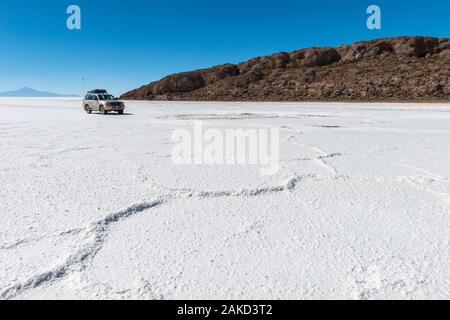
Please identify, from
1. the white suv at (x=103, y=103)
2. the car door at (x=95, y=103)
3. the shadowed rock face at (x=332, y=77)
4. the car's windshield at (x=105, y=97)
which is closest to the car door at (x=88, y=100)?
the white suv at (x=103, y=103)

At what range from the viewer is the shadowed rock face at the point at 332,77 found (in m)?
56.2

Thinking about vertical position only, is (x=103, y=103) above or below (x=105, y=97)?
below

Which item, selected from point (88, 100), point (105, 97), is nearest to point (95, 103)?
point (105, 97)

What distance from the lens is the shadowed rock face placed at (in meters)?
56.2

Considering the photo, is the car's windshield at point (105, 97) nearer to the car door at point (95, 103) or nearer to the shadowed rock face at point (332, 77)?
the car door at point (95, 103)

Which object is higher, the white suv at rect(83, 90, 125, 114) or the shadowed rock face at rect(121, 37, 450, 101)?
the shadowed rock face at rect(121, 37, 450, 101)

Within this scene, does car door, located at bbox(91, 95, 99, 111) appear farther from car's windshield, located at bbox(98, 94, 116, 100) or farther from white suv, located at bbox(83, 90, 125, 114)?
car's windshield, located at bbox(98, 94, 116, 100)

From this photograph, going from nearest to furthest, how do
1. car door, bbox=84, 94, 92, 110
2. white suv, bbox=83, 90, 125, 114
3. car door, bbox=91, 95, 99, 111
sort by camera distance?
white suv, bbox=83, 90, 125, 114 < car door, bbox=91, 95, 99, 111 < car door, bbox=84, 94, 92, 110

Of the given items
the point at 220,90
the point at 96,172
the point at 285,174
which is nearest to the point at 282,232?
the point at 285,174

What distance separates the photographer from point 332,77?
67875 millimetres

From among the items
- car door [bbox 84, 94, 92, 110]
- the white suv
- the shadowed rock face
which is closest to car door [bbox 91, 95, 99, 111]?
the white suv

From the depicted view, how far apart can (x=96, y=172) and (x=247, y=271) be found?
407 cm

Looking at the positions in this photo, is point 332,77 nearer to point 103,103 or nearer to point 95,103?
point 95,103

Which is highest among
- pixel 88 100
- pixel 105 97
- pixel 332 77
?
pixel 332 77
